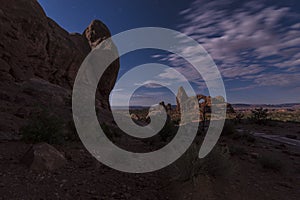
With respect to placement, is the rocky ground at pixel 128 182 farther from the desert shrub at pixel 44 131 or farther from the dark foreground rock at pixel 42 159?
the desert shrub at pixel 44 131

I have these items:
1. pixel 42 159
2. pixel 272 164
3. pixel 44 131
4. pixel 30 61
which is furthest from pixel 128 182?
pixel 30 61

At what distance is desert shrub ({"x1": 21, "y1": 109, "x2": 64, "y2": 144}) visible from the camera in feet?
16.1

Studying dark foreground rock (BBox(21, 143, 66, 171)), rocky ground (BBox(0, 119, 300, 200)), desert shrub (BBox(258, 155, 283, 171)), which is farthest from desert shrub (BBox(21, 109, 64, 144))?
desert shrub (BBox(258, 155, 283, 171))

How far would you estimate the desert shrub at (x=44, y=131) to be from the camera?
4.92 m

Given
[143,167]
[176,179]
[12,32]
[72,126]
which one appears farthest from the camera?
[12,32]

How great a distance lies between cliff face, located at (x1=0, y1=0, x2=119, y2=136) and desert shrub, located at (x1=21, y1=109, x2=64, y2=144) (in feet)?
7.63

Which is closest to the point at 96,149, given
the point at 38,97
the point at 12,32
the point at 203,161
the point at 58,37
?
the point at 203,161

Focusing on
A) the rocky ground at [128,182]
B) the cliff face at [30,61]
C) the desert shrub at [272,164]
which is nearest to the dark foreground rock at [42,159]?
the rocky ground at [128,182]

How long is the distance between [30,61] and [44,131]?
54.0 ft

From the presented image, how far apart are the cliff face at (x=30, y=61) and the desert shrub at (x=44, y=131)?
232 cm

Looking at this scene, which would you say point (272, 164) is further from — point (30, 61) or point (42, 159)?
point (30, 61)

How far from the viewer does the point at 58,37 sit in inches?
889

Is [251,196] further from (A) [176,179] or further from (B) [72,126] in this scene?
(B) [72,126]

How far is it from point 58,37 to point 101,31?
39.1 ft
